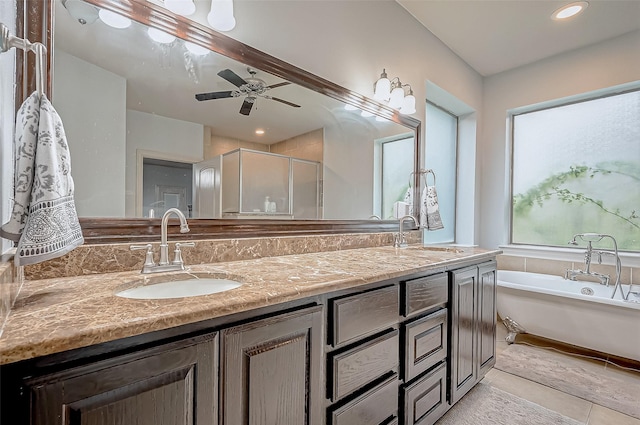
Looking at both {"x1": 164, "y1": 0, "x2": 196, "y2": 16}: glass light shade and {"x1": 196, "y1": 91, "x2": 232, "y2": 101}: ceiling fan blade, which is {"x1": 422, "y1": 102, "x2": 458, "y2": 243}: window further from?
{"x1": 164, "y1": 0, "x2": 196, "y2": 16}: glass light shade

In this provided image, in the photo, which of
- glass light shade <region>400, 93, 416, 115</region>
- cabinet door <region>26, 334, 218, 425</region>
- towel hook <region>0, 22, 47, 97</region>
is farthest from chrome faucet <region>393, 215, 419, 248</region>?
towel hook <region>0, 22, 47, 97</region>

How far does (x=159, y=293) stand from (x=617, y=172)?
12.5ft

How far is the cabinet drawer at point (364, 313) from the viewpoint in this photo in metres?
1.04

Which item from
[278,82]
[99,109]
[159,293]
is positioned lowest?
[159,293]

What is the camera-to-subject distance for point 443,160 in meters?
3.38

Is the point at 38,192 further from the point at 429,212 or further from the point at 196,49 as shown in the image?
the point at 429,212

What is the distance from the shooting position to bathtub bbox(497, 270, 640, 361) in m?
2.12

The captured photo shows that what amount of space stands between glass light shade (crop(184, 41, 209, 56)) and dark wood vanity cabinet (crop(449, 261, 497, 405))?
1.63 m

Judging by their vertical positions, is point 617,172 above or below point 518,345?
above

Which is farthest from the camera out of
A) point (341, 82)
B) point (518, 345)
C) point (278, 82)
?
point (518, 345)

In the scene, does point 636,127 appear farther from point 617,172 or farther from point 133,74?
point 133,74

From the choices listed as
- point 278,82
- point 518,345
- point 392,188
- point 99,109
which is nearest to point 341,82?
point 278,82

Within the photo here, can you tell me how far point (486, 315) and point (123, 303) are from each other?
2.00 metres

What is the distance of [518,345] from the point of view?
105 inches
